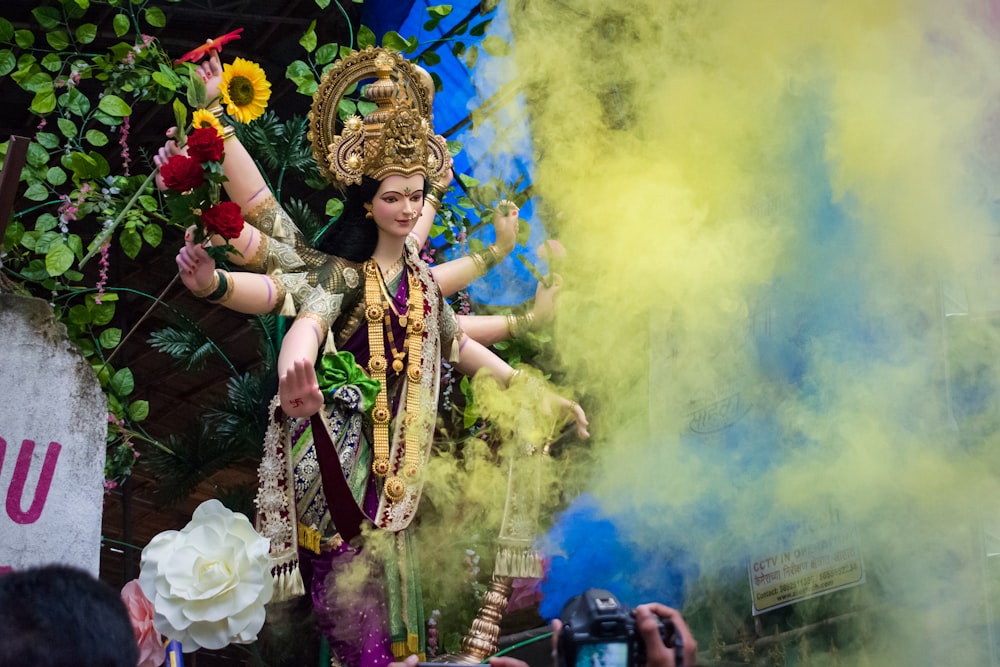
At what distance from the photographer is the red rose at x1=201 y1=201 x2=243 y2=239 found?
329 centimetres

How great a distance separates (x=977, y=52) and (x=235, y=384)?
2590 millimetres

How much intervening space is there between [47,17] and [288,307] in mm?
1426

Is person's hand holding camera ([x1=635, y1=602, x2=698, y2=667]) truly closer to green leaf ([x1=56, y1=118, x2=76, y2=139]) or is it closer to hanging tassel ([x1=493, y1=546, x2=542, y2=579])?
hanging tassel ([x1=493, y1=546, x2=542, y2=579])

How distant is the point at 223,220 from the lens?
3.29 meters

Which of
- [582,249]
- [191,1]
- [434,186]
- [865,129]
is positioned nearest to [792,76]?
[865,129]

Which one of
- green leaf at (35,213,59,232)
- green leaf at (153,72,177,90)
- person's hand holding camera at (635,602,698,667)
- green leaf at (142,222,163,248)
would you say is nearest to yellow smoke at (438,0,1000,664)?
green leaf at (153,72,177,90)

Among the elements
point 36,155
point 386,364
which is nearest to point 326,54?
point 36,155

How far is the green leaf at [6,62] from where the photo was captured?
3.98 metres

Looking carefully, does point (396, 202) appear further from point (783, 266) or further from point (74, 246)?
point (783, 266)

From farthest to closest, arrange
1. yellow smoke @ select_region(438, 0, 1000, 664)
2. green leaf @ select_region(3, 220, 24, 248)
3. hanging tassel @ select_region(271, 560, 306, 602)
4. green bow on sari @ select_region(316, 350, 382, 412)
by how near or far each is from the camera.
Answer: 1. green leaf @ select_region(3, 220, 24, 248)
2. yellow smoke @ select_region(438, 0, 1000, 664)
3. green bow on sari @ select_region(316, 350, 382, 412)
4. hanging tassel @ select_region(271, 560, 306, 602)

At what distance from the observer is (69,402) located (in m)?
3.05

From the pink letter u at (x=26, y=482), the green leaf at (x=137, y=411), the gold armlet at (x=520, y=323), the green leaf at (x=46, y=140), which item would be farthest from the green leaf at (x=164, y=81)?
the pink letter u at (x=26, y=482)

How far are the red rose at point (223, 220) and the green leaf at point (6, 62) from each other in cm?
117

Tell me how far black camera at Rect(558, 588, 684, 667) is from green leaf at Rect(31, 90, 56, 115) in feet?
9.70
